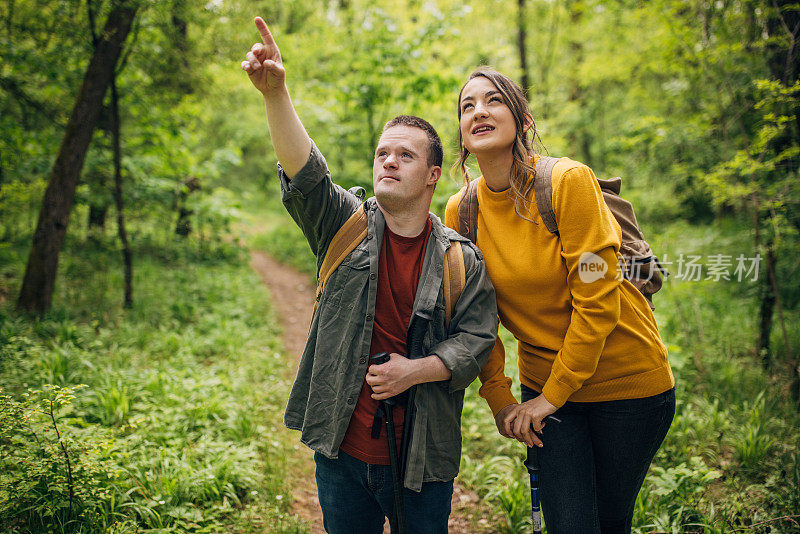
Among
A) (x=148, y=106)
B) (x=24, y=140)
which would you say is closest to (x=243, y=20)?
(x=148, y=106)

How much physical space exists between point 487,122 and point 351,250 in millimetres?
814

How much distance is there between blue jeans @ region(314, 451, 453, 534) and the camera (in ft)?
6.14

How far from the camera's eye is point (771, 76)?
459 centimetres

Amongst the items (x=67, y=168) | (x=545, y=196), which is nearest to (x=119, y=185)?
(x=67, y=168)

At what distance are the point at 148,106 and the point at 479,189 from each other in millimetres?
6982

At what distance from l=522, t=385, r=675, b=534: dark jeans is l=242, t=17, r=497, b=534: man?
466mm

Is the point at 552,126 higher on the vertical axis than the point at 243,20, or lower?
lower

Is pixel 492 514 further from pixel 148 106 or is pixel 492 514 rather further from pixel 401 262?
pixel 148 106

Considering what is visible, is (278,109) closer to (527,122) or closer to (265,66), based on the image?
(265,66)

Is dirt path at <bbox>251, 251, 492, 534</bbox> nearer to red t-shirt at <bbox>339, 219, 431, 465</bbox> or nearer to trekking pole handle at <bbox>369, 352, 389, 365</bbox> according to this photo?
red t-shirt at <bbox>339, 219, 431, 465</bbox>

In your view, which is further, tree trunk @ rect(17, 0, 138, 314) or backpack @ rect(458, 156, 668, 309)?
tree trunk @ rect(17, 0, 138, 314)

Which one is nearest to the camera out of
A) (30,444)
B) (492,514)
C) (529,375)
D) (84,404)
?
(529,375)

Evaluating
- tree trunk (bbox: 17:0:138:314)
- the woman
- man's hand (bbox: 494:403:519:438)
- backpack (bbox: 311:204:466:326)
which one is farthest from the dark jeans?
tree trunk (bbox: 17:0:138:314)

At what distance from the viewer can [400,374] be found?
66.9 inches
